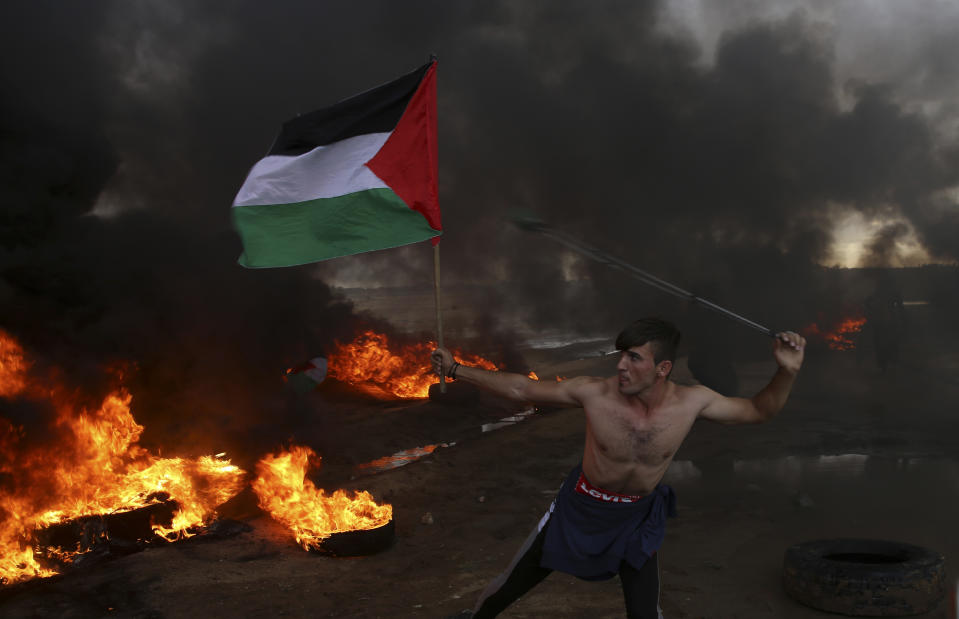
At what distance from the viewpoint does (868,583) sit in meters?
5.11

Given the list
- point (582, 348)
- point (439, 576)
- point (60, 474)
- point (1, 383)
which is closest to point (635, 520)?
point (439, 576)

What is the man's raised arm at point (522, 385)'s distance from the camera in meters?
3.97

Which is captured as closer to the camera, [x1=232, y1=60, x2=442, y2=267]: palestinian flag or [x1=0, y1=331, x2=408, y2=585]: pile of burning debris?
[x1=232, y1=60, x2=442, y2=267]: palestinian flag

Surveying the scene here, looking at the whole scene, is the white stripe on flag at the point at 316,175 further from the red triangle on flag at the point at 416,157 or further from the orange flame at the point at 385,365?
the orange flame at the point at 385,365

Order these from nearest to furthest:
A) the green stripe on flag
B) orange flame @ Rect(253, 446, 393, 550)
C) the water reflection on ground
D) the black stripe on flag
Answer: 1. the green stripe on flag
2. the black stripe on flag
3. orange flame @ Rect(253, 446, 393, 550)
4. the water reflection on ground

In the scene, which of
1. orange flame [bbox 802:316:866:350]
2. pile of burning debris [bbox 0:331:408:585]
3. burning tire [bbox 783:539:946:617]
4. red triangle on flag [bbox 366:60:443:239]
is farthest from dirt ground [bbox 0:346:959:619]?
orange flame [bbox 802:316:866:350]

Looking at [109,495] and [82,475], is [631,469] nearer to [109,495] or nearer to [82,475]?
[109,495]

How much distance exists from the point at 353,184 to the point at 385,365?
43.4 feet

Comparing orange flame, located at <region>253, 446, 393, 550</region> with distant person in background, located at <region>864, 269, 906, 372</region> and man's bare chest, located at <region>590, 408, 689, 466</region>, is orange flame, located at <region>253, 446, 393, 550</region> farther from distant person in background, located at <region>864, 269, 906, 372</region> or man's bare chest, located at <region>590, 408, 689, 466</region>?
distant person in background, located at <region>864, 269, 906, 372</region>

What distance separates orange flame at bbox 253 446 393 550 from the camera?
24.4ft

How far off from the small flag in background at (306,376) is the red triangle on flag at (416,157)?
8770 millimetres

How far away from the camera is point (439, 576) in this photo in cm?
650

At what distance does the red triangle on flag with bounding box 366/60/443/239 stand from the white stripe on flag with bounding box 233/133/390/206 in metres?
0.07

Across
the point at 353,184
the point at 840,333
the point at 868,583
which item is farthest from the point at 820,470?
the point at 840,333
